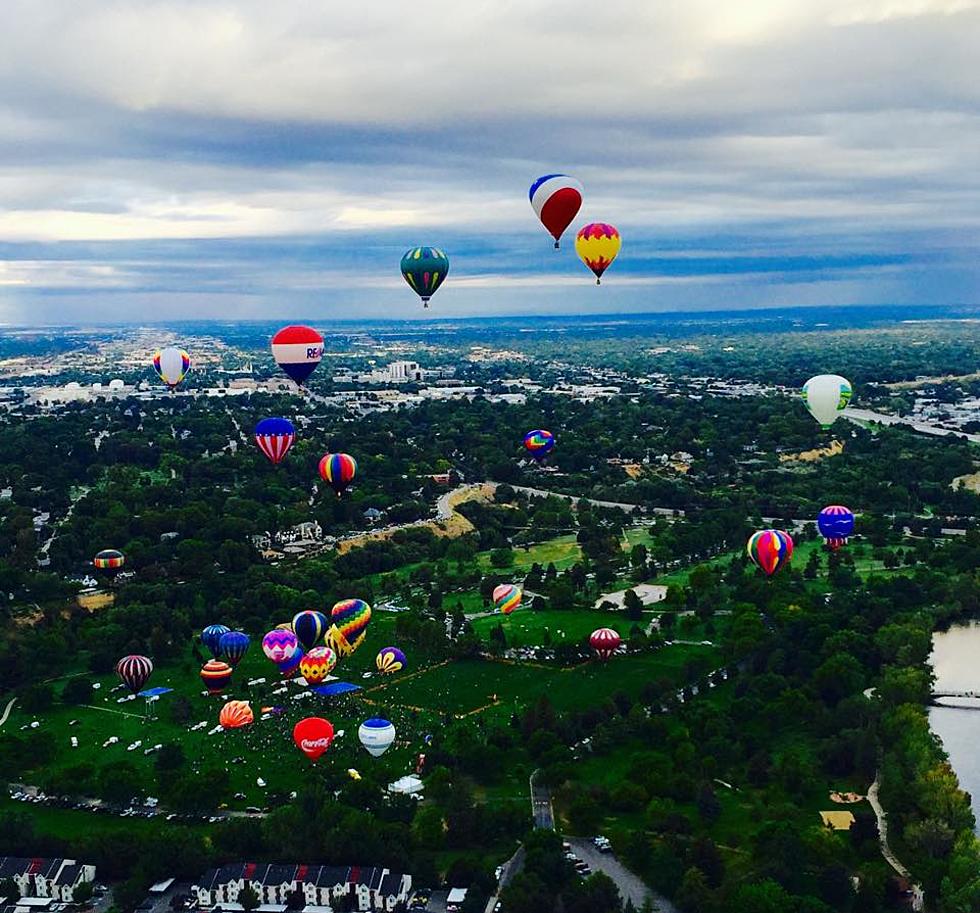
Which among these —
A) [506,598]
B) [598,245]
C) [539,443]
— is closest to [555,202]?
[598,245]

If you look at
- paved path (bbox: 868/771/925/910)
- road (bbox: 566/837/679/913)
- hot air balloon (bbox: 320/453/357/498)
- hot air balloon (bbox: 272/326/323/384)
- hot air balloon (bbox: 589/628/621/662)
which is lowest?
road (bbox: 566/837/679/913)

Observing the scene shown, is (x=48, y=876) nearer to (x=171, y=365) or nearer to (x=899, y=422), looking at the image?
(x=171, y=365)

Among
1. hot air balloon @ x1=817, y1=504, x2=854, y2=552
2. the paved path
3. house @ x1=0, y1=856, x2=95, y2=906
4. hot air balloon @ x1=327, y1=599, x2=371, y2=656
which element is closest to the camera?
the paved path

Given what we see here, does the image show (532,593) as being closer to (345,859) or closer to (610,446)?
(345,859)

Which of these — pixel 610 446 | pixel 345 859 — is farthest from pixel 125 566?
pixel 610 446

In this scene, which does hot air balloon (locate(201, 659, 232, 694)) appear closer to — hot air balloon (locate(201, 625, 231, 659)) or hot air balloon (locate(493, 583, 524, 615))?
hot air balloon (locate(201, 625, 231, 659))

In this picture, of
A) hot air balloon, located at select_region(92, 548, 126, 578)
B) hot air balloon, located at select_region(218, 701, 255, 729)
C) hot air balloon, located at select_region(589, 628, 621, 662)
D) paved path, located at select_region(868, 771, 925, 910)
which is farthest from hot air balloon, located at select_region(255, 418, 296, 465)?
paved path, located at select_region(868, 771, 925, 910)
